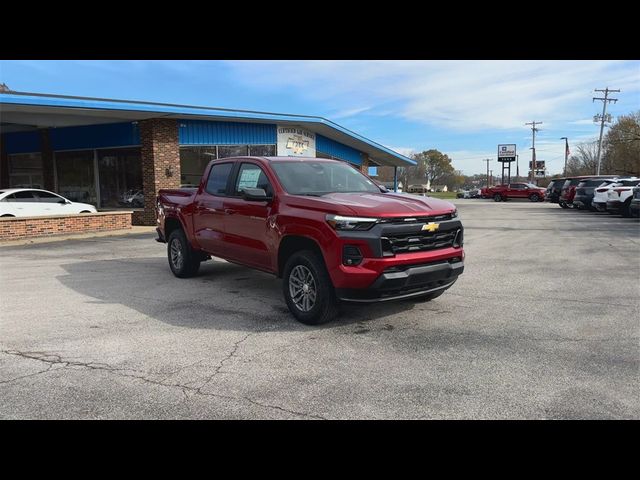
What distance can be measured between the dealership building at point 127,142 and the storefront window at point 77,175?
0.15 feet

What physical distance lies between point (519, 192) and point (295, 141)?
2984 centimetres

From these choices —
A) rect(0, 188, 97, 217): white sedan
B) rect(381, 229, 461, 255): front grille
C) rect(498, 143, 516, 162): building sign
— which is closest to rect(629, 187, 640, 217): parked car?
rect(381, 229, 461, 255): front grille

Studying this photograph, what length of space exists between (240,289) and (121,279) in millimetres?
2399

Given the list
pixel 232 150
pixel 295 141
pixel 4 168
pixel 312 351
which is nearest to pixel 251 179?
pixel 312 351

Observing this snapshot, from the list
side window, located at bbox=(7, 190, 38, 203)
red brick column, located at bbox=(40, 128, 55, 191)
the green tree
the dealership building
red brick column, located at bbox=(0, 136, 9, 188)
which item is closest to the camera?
side window, located at bbox=(7, 190, 38, 203)

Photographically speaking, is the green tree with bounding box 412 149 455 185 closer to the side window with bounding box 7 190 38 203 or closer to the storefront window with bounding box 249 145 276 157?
the storefront window with bounding box 249 145 276 157

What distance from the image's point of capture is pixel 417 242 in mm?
5363

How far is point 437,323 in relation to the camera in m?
5.62

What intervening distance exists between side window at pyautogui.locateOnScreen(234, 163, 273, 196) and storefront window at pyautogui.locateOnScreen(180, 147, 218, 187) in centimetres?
1320

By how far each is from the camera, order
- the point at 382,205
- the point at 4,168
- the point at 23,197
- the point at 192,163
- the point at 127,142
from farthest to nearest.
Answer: the point at 4,168 → the point at 192,163 → the point at 127,142 → the point at 23,197 → the point at 382,205

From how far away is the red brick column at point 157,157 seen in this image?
60.7 feet

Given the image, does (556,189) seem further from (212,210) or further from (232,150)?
(212,210)

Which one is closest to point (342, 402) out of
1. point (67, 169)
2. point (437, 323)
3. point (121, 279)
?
point (437, 323)

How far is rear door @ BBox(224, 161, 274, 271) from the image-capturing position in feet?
20.6
